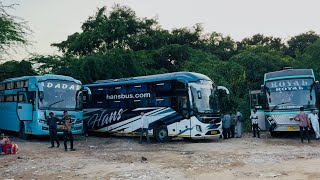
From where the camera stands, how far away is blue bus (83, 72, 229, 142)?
17.5 meters

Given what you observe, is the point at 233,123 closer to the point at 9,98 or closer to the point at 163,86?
the point at 163,86

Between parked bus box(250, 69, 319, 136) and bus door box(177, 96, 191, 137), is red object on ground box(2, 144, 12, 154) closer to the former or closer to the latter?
bus door box(177, 96, 191, 137)

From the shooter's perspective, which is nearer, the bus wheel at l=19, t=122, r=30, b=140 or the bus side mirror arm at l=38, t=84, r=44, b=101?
the bus side mirror arm at l=38, t=84, r=44, b=101

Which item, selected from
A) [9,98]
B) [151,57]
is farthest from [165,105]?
[151,57]

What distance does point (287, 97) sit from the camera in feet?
62.7

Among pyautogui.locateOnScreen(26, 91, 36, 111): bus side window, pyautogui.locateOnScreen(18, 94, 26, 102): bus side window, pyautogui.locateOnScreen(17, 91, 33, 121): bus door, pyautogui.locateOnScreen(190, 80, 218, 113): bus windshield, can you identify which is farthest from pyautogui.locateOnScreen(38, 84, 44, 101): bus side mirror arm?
pyautogui.locateOnScreen(190, 80, 218, 113): bus windshield

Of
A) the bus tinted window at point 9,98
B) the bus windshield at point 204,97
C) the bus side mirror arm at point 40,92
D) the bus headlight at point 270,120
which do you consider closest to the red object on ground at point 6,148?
the bus side mirror arm at point 40,92

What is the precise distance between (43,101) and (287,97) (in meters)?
12.1

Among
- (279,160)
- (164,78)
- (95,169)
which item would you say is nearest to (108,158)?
(95,169)

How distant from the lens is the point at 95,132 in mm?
23234

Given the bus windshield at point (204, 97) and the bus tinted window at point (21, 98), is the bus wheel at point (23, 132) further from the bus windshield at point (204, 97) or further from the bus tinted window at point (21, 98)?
the bus windshield at point (204, 97)

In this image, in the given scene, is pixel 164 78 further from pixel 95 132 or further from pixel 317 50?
pixel 317 50

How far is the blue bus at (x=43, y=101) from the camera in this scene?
749 inches

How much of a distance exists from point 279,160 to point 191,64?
874 inches
